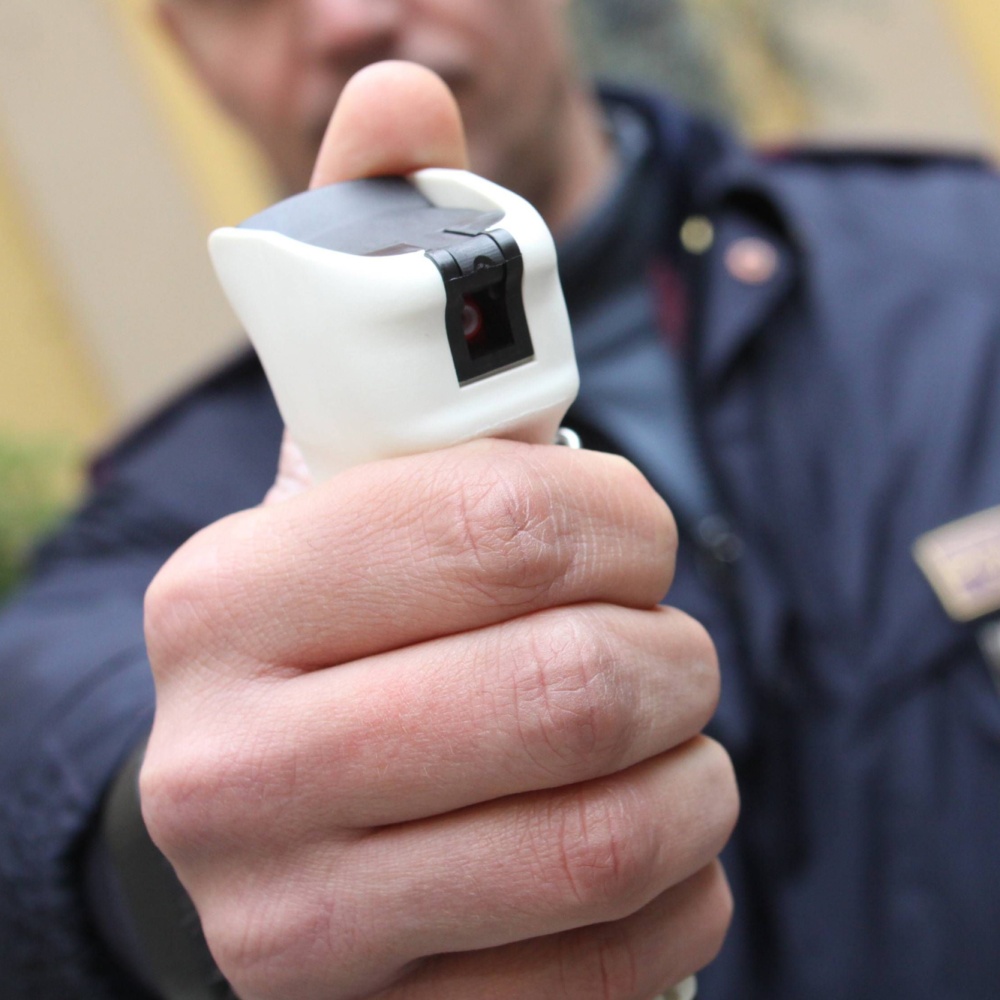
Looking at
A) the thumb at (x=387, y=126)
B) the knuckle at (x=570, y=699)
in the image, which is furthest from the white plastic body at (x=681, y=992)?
the thumb at (x=387, y=126)

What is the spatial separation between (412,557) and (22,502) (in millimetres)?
964

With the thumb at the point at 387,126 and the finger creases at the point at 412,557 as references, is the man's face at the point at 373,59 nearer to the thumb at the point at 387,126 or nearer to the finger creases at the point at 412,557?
the thumb at the point at 387,126

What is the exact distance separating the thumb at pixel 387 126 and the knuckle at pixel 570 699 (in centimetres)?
11

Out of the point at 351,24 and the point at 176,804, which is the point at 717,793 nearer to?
the point at 176,804

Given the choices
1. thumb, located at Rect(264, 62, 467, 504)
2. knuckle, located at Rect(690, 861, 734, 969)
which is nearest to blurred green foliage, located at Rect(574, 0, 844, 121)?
thumb, located at Rect(264, 62, 467, 504)

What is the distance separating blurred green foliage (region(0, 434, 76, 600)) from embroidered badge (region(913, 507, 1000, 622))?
0.83 meters

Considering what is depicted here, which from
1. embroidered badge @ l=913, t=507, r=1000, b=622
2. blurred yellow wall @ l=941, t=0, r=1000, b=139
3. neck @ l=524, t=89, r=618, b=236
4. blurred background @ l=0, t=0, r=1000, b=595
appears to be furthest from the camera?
blurred yellow wall @ l=941, t=0, r=1000, b=139

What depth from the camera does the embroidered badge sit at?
2.49 ft

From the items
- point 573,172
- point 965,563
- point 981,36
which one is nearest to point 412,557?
point 965,563

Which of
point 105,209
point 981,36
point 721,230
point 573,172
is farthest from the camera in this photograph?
point 981,36

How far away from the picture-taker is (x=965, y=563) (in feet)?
2.56

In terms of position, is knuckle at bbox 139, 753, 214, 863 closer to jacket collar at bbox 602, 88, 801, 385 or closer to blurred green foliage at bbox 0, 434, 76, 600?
jacket collar at bbox 602, 88, 801, 385

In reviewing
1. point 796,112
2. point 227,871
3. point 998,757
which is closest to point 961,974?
point 998,757

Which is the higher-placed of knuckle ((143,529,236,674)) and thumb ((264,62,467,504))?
thumb ((264,62,467,504))
